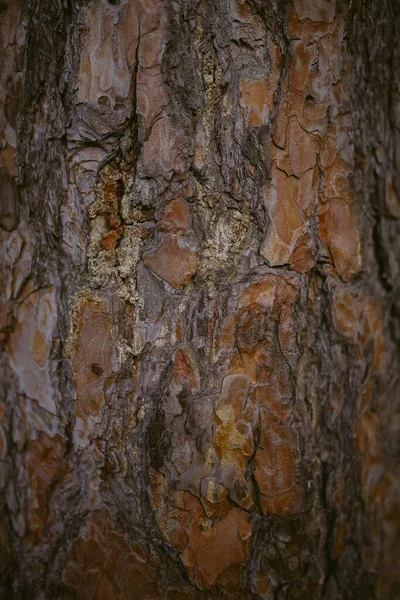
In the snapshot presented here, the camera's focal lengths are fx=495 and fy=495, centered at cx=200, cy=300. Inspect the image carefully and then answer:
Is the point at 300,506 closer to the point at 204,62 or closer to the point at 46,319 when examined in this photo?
the point at 46,319

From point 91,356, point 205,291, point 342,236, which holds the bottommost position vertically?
point 91,356

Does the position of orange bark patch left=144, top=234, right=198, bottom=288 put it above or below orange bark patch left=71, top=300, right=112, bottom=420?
above

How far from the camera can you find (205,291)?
2.62ft

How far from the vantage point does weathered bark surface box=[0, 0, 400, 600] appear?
778 mm

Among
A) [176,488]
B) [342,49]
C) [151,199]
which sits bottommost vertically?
[176,488]

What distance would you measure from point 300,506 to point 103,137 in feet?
2.25

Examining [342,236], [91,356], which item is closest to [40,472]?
[91,356]

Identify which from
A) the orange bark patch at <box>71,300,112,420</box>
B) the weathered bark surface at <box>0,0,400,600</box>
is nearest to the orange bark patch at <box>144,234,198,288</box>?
the weathered bark surface at <box>0,0,400,600</box>

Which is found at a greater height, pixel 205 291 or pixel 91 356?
pixel 205 291

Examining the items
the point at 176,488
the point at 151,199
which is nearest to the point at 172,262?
the point at 151,199

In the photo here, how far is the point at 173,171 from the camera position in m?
0.78

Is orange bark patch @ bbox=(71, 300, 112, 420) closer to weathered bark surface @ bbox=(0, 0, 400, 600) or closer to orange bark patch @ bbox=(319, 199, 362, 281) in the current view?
weathered bark surface @ bbox=(0, 0, 400, 600)

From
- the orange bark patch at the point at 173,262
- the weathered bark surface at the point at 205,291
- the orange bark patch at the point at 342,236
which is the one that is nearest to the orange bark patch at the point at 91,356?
the weathered bark surface at the point at 205,291

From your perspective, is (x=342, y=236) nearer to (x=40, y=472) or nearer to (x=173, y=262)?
(x=173, y=262)
